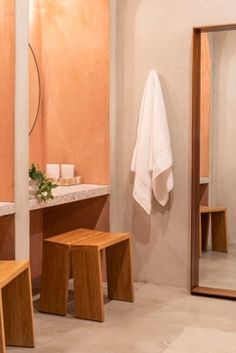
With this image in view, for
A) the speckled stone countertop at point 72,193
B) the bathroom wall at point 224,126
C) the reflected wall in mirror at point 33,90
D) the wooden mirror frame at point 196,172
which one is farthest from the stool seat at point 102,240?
the reflected wall in mirror at point 33,90

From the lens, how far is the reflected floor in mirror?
3.52 m

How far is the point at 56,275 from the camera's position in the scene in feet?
10.3

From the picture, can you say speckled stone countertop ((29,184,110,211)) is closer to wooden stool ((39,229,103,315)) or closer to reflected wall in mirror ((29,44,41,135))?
wooden stool ((39,229,103,315))

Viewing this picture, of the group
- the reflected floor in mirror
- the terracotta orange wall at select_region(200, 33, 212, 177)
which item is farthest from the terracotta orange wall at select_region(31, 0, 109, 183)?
the reflected floor in mirror

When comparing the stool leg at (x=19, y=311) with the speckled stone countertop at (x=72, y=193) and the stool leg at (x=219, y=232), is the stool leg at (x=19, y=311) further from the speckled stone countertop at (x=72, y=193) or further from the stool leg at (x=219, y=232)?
the stool leg at (x=219, y=232)

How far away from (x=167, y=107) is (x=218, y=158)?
1.67 ft

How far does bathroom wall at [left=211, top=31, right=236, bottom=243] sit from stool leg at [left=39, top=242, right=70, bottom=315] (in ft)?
3.62

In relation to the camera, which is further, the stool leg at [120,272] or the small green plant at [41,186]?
the stool leg at [120,272]

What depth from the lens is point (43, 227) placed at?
3.87 meters

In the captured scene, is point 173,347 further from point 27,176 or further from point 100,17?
point 100,17

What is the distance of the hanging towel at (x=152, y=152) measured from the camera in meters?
3.55

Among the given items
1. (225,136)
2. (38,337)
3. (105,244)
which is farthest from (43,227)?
(225,136)

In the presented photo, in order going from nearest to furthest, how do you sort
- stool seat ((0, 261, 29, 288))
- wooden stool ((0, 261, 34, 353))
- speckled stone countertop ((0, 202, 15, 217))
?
stool seat ((0, 261, 29, 288)), wooden stool ((0, 261, 34, 353)), speckled stone countertop ((0, 202, 15, 217))

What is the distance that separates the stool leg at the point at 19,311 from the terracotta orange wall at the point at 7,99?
48 centimetres
